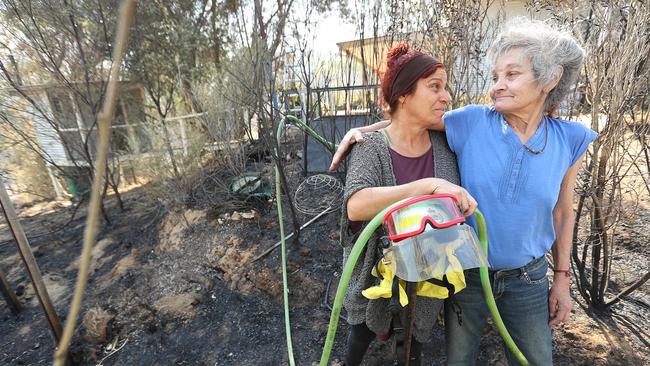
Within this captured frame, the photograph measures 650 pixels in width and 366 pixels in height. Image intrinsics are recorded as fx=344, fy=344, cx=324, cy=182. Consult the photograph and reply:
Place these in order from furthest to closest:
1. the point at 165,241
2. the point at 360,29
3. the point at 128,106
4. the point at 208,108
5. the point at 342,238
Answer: the point at 128,106, the point at 208,108, the point at 165,241, the point at 360,29, the point at 342,238

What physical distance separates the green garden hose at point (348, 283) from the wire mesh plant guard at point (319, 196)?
250 cm

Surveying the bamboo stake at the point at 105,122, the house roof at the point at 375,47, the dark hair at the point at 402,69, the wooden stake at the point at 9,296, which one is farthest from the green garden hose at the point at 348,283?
the wooden stake at the point at 9,296

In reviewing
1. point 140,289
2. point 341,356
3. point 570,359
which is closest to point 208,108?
point 140,289

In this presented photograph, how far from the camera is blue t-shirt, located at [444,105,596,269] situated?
1.34 m

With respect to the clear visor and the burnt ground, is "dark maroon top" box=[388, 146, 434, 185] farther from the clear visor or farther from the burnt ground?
the burnt ground

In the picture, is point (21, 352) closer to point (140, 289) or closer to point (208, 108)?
point (140, 289)

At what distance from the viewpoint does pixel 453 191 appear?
1139mm

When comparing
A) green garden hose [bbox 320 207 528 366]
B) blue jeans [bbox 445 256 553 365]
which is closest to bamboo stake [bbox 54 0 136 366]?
green garden hose [bbox 320 207 528 366]

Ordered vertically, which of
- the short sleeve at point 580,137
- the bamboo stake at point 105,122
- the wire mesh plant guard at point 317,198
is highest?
the bamboo stake at point 105,122

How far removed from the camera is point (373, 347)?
2.56 m

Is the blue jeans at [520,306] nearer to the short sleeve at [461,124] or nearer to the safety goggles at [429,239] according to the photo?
the safety goggles at [429,239]

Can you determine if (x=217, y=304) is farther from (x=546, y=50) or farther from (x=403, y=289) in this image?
(x=546, y=50)

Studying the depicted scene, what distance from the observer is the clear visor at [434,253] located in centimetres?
110

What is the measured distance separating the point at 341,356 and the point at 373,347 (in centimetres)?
25
